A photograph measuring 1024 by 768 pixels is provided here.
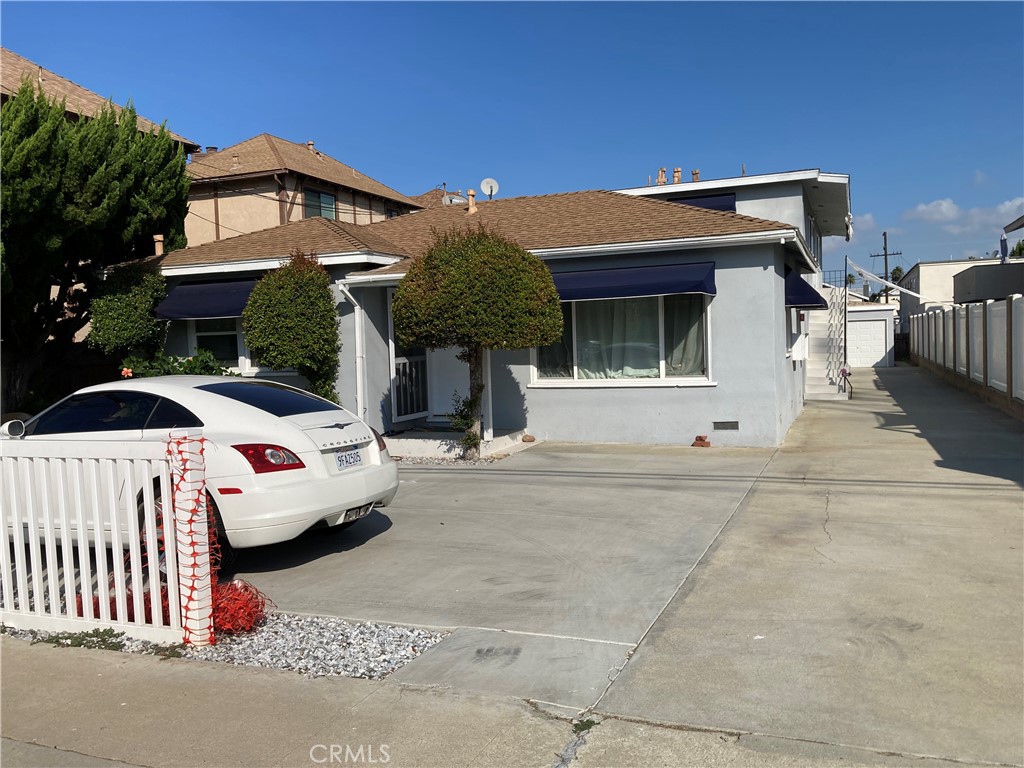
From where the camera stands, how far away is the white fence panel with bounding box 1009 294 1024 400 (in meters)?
13.7

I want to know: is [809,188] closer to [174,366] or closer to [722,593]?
[174,366]

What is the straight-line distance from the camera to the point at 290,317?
39.4 feet

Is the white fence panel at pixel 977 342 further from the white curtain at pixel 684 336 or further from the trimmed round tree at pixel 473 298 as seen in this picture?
the trimmed round tree at pixel 473 298

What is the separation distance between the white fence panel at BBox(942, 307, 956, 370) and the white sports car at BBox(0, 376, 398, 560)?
1984cm

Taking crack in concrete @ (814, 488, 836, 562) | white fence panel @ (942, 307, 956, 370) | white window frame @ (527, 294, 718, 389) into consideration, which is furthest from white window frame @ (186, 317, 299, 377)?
white fence panel @ (942, 307, 956, 370)

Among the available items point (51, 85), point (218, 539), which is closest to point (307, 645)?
point (218, 539)

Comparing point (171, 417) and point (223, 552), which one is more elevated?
point (171, 417)

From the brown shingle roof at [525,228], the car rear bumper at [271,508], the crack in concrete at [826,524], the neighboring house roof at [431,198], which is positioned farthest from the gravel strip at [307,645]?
the neighboring house roof at [431,198]

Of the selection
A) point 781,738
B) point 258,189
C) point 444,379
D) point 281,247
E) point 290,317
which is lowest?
point 781,738

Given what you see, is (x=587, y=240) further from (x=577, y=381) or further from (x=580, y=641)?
(x=580, y=641)

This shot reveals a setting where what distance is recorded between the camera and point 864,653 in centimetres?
453

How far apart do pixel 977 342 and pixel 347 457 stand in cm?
1650

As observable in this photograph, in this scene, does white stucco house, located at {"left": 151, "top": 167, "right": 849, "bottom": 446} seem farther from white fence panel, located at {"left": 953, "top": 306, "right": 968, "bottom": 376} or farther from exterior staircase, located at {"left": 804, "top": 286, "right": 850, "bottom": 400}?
white fence panel, located at {"left": 953, "top": 306, "right": 968, "bottom": 376}

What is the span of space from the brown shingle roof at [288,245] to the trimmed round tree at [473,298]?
92.4 inches
